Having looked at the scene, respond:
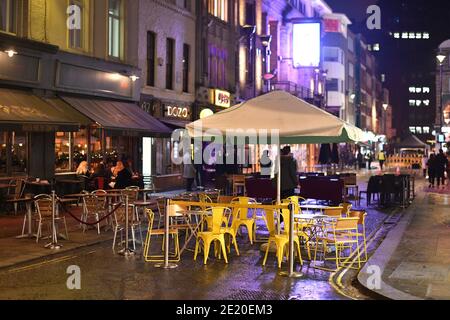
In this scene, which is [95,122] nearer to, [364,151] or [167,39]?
[167,39]

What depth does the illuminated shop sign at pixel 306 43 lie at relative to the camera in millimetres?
45094

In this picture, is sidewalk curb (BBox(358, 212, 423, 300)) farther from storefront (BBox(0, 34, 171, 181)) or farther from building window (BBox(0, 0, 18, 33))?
building window (BBox(0, 0, 18, 33))

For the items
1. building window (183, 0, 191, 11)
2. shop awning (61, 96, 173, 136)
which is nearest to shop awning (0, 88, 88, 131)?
shop awning (61, 96, 173, 136)

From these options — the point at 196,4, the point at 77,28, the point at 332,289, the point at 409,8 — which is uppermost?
the point at 409,8

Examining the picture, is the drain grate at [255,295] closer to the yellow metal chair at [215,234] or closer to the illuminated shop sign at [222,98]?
the yellow metal chair at [215,234]

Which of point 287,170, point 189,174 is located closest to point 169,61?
point 189,174

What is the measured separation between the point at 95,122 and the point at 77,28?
151 inches

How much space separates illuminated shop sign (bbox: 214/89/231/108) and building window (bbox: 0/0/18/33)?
13642 millimetres

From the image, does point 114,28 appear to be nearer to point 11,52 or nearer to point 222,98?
point 11,52

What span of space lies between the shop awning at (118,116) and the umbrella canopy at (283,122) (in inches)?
334

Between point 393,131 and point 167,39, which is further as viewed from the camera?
point 393,131

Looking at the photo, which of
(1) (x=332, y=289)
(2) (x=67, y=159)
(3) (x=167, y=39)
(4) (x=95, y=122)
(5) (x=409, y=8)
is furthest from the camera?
(5) (x=409, y=8)
